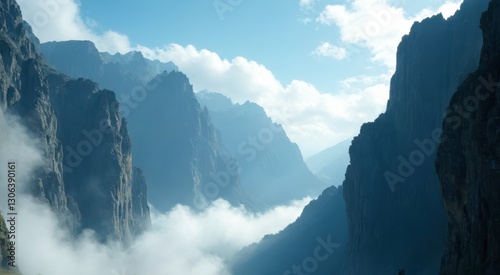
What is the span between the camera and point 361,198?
160m

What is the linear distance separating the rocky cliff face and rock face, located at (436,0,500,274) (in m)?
74.2

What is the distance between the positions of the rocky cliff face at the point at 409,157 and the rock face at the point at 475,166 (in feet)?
243

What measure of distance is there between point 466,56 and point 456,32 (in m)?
17.4

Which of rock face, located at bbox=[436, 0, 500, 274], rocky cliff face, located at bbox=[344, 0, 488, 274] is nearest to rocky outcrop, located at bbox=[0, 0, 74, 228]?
rocky cliff face, located at bbox=[344, 0, 488, 274]

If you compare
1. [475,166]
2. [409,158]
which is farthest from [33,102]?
[475,166]

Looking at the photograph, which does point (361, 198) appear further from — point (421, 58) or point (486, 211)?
point (486, 211)

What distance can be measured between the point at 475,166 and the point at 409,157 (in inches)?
4115

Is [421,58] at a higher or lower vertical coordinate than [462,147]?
higher

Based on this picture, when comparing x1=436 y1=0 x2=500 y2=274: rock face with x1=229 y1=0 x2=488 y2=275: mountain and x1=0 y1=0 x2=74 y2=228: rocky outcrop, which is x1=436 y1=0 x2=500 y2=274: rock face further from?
x1=0 y1=0 x2=74 y2=228: rocky outcrop

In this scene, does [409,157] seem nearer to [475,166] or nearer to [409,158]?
[409,158]

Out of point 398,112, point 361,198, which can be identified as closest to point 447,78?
point 398,112

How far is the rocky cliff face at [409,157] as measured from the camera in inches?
5369

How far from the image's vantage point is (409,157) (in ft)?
493

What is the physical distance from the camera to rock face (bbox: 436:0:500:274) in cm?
4491
